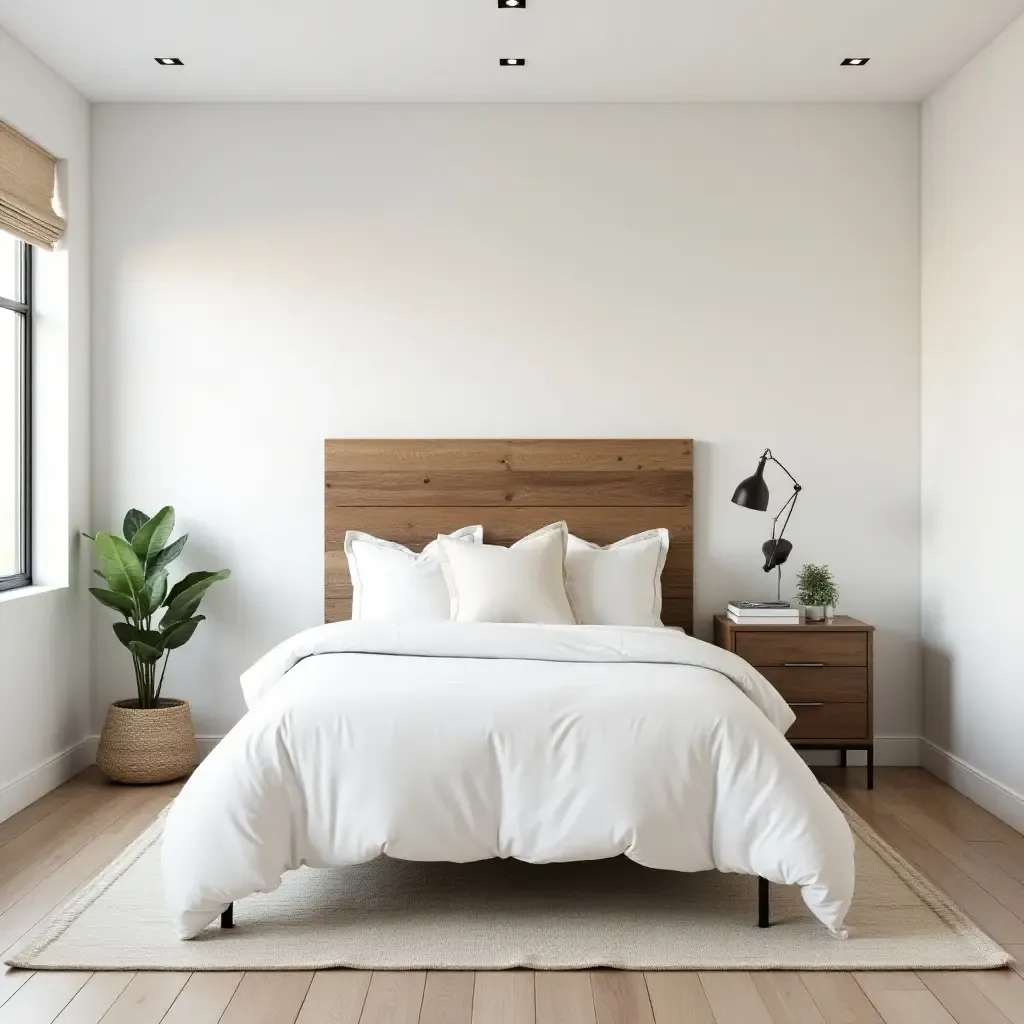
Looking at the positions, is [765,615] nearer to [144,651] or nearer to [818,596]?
[818,596]

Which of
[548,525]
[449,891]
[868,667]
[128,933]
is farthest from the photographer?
[548,525]

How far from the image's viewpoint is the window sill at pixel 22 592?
4.01 metres

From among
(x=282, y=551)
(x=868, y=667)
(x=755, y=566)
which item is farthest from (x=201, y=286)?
(x=868, y=667)

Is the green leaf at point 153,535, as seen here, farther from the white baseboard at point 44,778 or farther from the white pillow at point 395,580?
the white baseboard at point 44,778

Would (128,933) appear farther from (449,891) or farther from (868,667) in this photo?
(868,667)

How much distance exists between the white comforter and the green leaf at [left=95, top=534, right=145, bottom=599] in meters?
1.63

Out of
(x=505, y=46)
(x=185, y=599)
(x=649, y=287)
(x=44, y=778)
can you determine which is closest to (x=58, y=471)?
(x=185, y=599)

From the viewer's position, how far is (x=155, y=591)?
440 centimetres

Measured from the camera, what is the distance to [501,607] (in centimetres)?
395

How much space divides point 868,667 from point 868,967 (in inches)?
72.5

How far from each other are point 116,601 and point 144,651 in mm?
231

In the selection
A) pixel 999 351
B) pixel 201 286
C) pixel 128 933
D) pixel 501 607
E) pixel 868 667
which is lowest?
pixel 128 933

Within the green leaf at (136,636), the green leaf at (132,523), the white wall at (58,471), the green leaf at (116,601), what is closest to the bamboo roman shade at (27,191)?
the white wall at (58,471)

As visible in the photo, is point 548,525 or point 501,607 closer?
point 501,607
